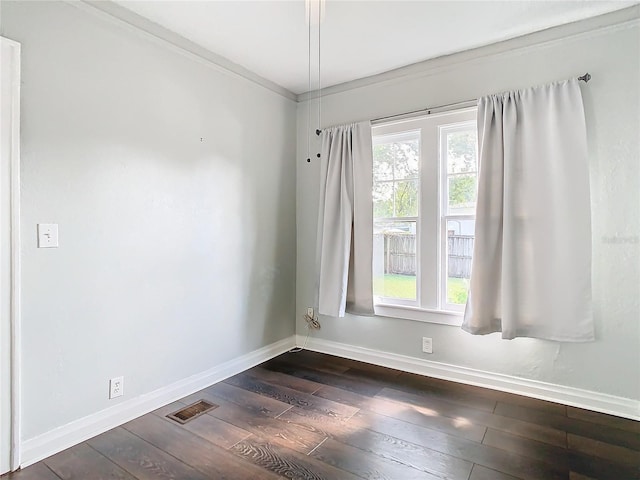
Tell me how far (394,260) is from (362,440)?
62.1 inches

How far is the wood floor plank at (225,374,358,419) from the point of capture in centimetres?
245

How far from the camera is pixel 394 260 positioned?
10.7ft

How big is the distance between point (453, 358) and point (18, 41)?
11.3 ft

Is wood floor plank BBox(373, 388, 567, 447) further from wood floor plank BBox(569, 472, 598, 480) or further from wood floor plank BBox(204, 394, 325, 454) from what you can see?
wood floor plank BBox(204, 394, 325, 454)

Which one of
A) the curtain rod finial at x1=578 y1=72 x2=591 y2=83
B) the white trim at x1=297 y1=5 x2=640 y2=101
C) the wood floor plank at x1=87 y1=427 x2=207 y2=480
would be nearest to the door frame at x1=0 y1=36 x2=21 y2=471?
the wood floor plank at x1=87 y1=427 x2=207 y2=480

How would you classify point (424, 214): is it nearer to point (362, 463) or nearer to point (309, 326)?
point (309, 326)

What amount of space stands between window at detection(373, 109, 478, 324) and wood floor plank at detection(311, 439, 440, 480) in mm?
1354

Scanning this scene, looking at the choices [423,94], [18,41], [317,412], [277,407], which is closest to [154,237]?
[18,41]

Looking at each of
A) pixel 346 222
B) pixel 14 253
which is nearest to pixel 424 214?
pixel 346 222

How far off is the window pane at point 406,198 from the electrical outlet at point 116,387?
2.42 m

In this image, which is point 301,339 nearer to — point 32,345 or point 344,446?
point 344,446

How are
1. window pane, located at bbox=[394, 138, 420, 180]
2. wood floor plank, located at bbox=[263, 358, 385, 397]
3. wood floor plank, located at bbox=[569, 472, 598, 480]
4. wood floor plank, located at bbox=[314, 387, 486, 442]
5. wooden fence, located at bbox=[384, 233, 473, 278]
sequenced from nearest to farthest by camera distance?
wood floor plank, located at bbox=[569, 472, 598, 480], wood floor plank, located at bbox=[314, 387, 486, 442], wood floor plank, located at bbox=[263, 358, 385, 397], wooden fence, located at bbox=[384, 233, 473, 278], window pane, located at bbox=[394, 138, 420, 180]

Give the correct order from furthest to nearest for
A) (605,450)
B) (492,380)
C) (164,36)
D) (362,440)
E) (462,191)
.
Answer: (462,191) → (492,380) → (164,36) → (362,440) → (605,450)

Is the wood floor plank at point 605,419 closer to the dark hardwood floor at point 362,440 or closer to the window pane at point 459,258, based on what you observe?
the dark hardwood floor at point 362,440
